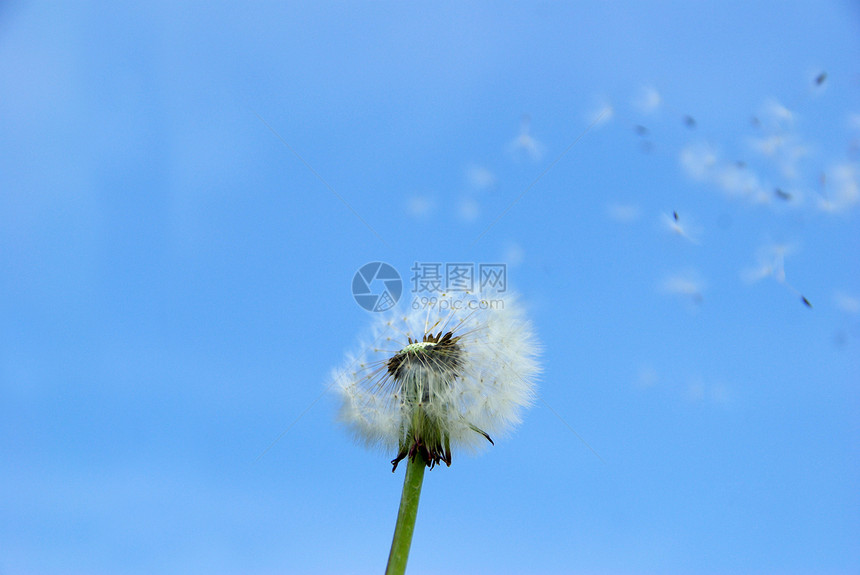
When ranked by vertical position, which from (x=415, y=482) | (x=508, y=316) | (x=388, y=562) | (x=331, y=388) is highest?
(x=508, y=316)

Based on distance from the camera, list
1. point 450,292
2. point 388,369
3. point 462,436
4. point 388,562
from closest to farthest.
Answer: point 388,562, point 462,436, point 388,369, point 450,292

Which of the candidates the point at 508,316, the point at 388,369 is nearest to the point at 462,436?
the point at 388,369

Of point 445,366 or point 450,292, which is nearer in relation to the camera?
point 445,366

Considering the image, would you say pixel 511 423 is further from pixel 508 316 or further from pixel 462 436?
pixel 508 316

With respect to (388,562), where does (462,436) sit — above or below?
above

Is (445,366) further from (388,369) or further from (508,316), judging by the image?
(508,316)

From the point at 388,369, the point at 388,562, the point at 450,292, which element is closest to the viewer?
the point at 388,562
